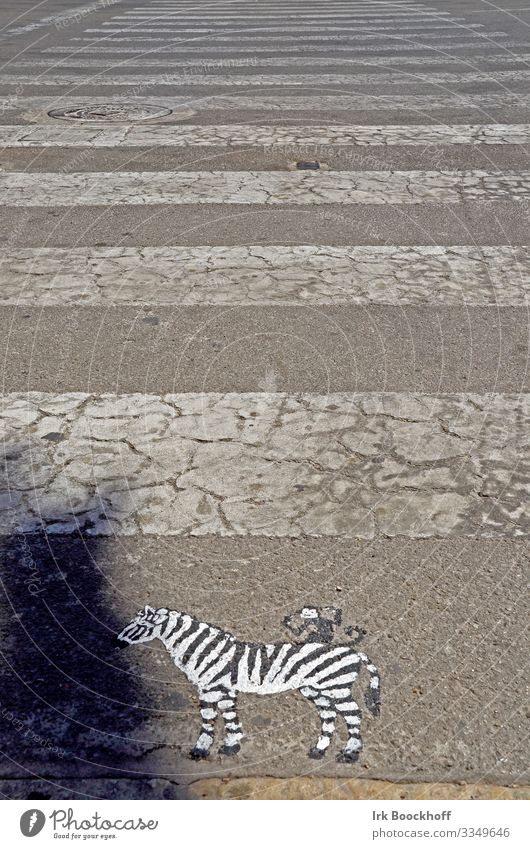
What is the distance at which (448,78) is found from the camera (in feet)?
35.0

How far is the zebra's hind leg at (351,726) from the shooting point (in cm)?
243

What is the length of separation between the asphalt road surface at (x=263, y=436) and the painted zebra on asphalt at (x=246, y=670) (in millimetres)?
24

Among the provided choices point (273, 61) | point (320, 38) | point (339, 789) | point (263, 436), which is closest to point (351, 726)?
point (339, 789)

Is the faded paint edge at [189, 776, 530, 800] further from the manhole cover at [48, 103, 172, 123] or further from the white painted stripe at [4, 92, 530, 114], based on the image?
the white painted stripe at [4, 92, 530, 114]

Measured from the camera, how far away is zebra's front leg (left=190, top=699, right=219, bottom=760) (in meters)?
2.45

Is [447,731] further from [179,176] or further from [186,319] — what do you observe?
[179,176]

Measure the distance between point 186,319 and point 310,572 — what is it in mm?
2241

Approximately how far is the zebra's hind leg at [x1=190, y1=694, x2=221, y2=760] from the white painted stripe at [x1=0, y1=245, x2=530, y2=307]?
117 inches

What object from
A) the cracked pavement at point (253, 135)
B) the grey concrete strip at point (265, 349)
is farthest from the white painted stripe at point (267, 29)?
the grey concrete strip at point (265, 349)

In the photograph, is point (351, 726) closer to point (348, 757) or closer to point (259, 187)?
point (348, 757)

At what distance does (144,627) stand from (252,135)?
6.43 m

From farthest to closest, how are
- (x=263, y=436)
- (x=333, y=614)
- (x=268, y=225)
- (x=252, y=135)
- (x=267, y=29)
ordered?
(x=267, y=29), (x=252, y=135), (x=268, y=225), (x=263, y=436), (x=333, y=614)

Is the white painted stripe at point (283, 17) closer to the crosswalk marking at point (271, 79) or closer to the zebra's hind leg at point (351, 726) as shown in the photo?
the crosswalk marking at point (271, 79)

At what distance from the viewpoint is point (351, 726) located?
2.51m
